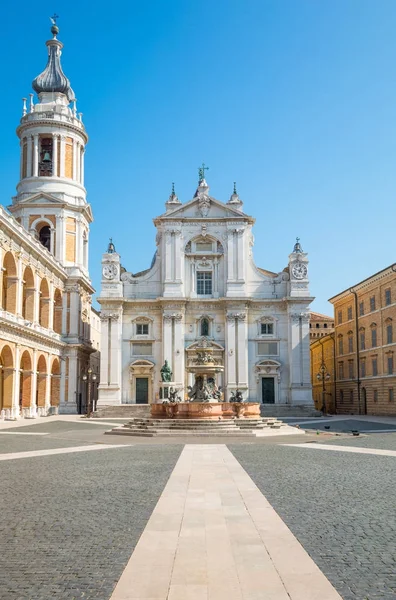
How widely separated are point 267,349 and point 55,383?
20.1 m

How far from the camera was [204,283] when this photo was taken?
62.1 metres

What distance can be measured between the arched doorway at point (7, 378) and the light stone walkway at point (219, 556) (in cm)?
3651

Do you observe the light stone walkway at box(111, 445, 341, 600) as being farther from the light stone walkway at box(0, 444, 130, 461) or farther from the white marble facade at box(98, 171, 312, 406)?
the white marble facade at box(98, 171, 312, 406)

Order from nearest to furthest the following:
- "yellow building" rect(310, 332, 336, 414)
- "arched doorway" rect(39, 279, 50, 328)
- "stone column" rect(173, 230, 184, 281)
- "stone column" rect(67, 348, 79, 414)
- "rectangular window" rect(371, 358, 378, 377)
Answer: "rectangular window" rect(371, 358, 378, 377)
"arched doorway" rect(39, 279, 50, 328)
"stone column" rect(67, 348, 79, 414)
"stone column" rect(173, 230, 184, 281)
"yellow building" rect(310, 332, 336, 414)

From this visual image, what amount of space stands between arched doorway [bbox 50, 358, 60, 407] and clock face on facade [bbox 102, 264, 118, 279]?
909 cm

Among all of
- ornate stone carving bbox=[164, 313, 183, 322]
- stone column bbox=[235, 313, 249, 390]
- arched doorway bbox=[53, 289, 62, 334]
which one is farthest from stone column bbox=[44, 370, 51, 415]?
stone column bbox=[235, 313, 249, 390]

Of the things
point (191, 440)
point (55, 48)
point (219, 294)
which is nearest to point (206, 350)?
point (191, 440)

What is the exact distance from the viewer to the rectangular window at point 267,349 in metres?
60.9

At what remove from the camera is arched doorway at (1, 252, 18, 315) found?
47750mm

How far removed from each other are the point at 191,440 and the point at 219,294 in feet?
116

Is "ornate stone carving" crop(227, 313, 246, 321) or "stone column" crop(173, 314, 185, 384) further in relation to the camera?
"ornate stone carving" crop(227, 313, 246, 321)

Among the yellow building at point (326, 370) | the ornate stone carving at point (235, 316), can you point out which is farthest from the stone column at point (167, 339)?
the yellow building at point (326, 370)

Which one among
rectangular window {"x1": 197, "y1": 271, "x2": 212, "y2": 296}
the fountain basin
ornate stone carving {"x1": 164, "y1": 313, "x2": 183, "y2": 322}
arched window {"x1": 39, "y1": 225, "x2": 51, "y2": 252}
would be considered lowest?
the fountain basin

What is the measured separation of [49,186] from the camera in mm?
64312
